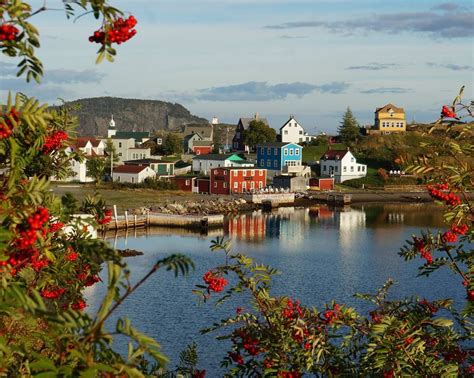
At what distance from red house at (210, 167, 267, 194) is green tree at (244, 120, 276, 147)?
28.8 meters

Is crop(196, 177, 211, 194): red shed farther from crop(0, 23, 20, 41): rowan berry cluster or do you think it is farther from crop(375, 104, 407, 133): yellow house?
crop(0, 23, 20, 41): rowan berry cluster

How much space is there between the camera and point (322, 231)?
58.7 metres

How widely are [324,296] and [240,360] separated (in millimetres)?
26153

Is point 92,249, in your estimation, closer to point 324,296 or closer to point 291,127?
point 324,296

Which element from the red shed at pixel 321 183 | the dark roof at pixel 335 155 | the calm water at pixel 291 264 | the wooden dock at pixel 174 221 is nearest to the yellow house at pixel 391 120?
the dark roof at pixel 335 155

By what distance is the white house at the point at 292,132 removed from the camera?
11350 cm

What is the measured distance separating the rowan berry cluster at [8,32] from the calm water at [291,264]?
19.0m

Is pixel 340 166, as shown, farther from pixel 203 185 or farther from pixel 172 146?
pixel 172 146

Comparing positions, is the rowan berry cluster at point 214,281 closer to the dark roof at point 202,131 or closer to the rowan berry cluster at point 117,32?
the rowan berry cluster at point 117,32

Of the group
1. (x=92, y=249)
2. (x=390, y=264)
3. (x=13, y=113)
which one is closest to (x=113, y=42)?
(x=13, y=113)

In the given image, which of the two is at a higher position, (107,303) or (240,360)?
(107,303)

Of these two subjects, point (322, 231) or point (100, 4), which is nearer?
point (100, 4)

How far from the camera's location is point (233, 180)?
80.0 meters

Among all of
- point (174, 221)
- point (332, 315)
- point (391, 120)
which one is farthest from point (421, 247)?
point (391, 120)
